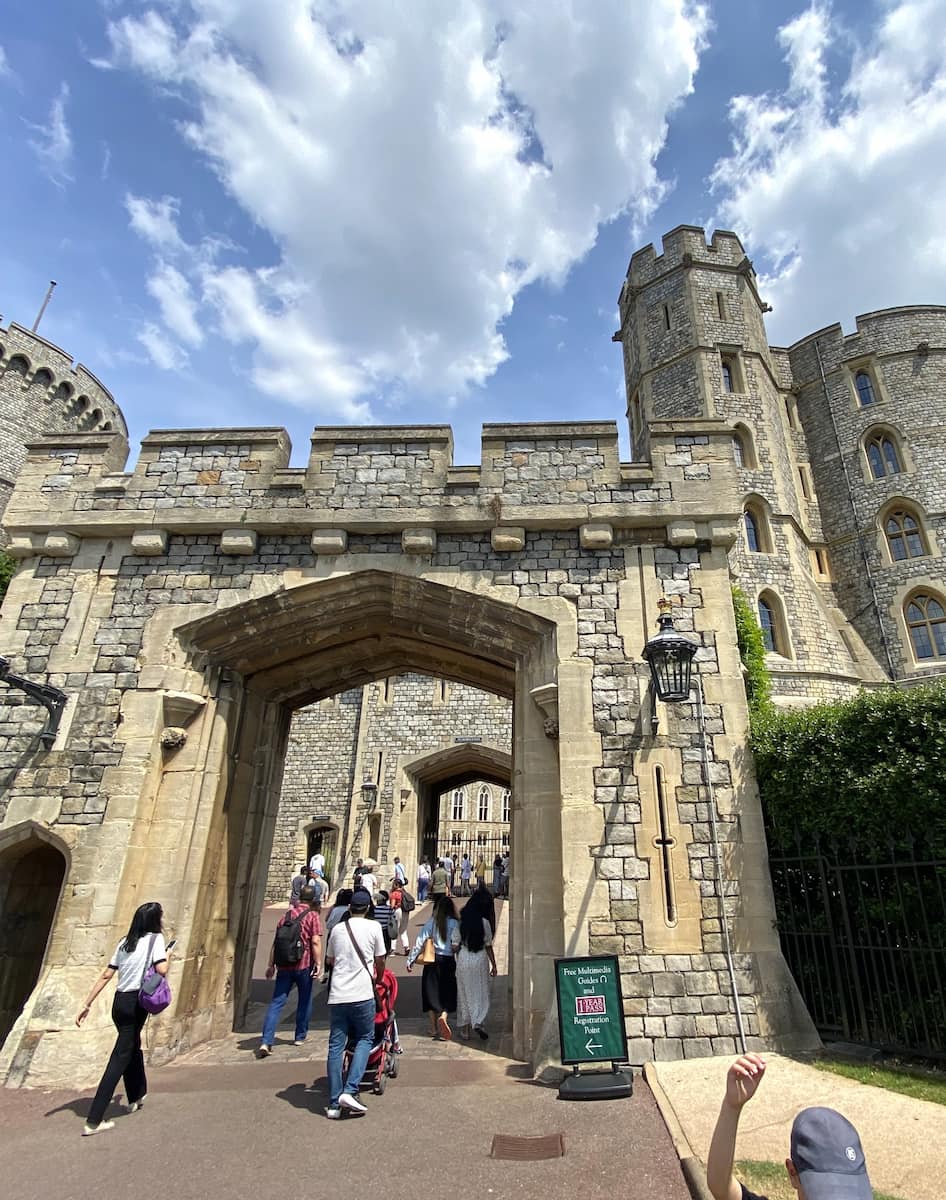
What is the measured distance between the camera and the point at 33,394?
30.8 m

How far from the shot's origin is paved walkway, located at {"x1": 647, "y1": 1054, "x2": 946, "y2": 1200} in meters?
3.21

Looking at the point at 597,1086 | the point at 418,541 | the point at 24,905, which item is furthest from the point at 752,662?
the point at 24,905

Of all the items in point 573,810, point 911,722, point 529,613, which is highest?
point 529,613

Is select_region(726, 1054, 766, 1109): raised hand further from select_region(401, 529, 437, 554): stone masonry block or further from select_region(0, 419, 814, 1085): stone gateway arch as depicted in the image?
select_region(401, 529, 437, 554): stone masonry block

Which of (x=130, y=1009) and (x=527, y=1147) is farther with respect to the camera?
(x=130, y=1009)

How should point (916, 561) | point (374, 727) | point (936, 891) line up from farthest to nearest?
point (916, 561), point (374, 727), point (936, 891)

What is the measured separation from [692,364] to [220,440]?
20.4 metres

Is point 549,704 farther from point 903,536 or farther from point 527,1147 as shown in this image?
point 903,536

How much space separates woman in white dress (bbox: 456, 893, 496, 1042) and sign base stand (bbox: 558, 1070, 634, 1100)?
2094 millimetres

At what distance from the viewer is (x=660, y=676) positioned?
5977 millimetres

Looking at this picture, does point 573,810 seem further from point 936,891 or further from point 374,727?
point 374,727

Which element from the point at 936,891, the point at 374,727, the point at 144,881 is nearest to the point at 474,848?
the point at 374,727

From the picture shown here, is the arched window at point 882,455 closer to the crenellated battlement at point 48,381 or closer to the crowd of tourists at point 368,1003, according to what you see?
the crowd of tourists at point 368,1003

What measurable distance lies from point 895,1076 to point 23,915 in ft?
25.7
